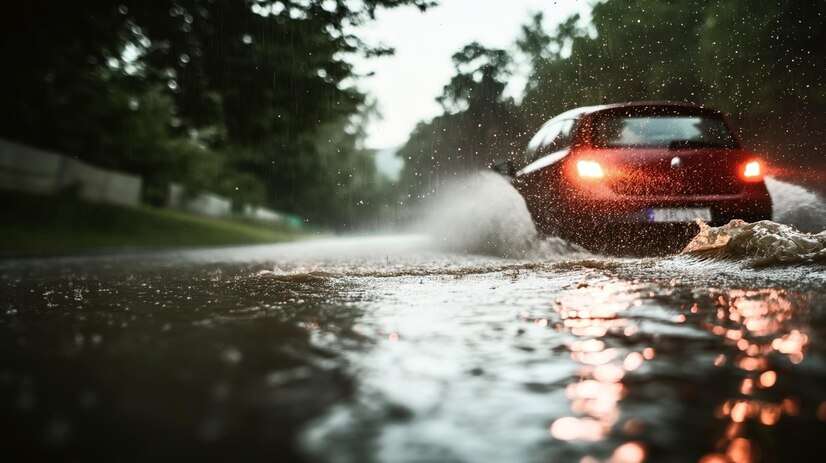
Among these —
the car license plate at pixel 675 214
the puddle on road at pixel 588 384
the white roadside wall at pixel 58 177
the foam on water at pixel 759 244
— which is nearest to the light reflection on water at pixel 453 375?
the puddle on road at pixel 588 384

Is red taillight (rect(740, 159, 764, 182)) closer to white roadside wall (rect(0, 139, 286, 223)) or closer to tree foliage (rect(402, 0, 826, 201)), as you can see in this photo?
tree foliage (rect(402, 0, 826, 201))

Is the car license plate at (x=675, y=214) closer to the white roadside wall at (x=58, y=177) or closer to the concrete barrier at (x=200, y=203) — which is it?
the white roadside wall at (x=58, y=177)

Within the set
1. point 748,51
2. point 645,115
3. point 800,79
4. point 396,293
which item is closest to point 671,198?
point 645,115

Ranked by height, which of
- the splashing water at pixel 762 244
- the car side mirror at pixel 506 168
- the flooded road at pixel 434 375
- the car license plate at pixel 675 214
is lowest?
the flooded road at pixel 434 375

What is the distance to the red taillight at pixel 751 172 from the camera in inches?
256

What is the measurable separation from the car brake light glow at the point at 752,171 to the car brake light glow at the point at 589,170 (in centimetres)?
134

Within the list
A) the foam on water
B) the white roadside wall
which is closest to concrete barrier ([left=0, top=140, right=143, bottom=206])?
the white roadside wall

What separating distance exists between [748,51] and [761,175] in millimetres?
6066

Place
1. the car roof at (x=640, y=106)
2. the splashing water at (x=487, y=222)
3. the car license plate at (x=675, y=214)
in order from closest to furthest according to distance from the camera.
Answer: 1. the car license plate at (x=675, y=214)
2. the car roof at (x=640, y=106)
3. the splashing water at (x=487, y=222)

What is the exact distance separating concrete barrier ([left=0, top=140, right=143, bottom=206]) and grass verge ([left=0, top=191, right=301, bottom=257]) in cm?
72

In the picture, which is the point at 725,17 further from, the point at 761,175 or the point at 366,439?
the point at 366,439

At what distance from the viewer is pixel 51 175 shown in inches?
851

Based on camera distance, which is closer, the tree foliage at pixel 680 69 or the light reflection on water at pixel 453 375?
the light reflection on water at pixel 453 375

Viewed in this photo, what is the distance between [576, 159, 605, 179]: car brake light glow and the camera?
6.51 m
